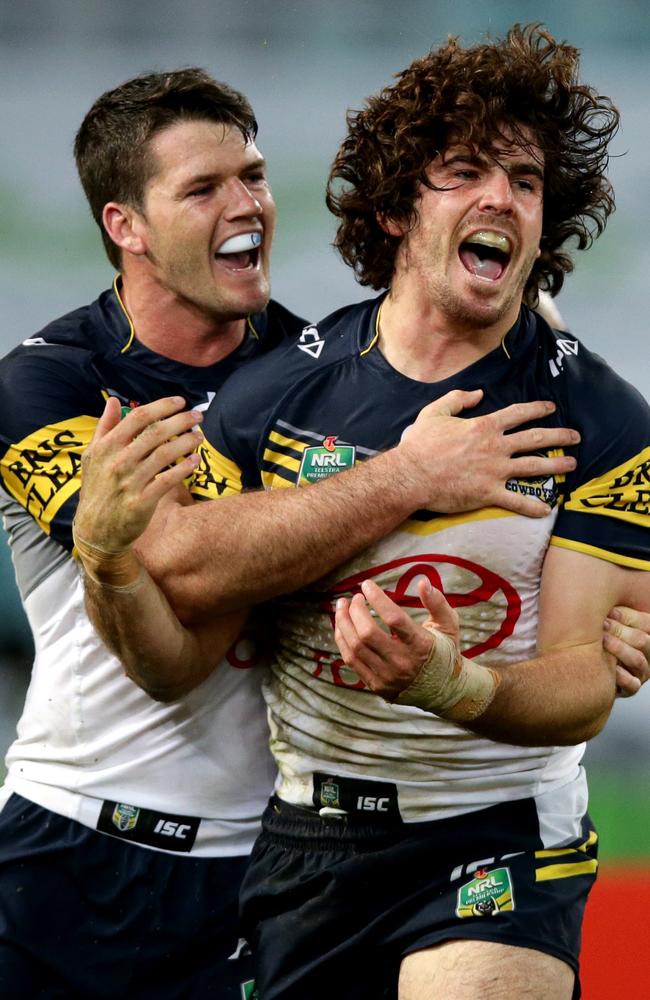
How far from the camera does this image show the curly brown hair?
3.26 m

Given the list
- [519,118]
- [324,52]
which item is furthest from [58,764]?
[324,52]

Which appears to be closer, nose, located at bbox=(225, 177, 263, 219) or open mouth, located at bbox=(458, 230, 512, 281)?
open mouth, located at bbox=(458, 230, 512, 281)

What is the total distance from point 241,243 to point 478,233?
909mm

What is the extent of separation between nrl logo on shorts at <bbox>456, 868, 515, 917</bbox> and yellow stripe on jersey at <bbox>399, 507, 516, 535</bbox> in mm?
683

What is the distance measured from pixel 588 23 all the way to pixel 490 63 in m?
4.15

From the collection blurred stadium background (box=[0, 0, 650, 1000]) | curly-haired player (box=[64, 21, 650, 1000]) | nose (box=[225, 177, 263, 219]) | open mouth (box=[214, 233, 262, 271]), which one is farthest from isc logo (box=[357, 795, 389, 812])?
blurred stadium background (box=[0, 0, 650, 1000])

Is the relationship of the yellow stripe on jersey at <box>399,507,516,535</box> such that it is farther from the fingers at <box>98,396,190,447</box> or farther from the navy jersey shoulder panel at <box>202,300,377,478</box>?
the fingers at <box>98,396,190,447</box>

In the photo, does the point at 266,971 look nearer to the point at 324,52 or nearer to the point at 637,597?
the point at 637,597

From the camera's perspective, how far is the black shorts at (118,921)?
3508 millimetres

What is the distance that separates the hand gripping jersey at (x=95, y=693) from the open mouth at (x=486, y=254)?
2.70ft

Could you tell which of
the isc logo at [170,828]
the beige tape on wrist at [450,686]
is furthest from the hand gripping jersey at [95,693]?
the beige tape on wrist at [450,686]

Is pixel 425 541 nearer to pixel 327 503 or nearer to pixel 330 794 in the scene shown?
pixel 327 503

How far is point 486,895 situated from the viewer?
2900 millimetres

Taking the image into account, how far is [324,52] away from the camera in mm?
7180
